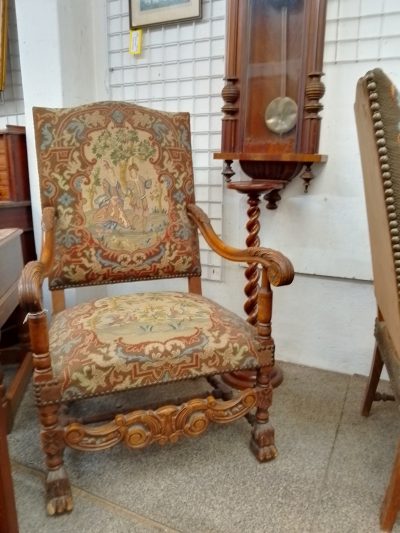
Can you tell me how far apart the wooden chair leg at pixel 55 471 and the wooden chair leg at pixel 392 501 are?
785 mm

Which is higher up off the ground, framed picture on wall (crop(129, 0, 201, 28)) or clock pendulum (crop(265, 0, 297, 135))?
framed picture on wall (crop(129, 0, 201, 28))

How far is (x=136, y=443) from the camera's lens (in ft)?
3.43

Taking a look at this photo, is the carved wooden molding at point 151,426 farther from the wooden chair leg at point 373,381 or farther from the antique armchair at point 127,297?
the wooden chair leg at point 373,381

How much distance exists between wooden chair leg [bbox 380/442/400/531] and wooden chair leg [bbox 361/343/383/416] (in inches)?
17.7

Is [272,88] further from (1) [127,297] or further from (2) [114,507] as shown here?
(2) [114,507]

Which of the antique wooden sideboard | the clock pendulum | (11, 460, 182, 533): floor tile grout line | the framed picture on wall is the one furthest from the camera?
the framed picture on wall

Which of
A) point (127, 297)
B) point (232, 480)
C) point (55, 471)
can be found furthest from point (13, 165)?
point (232, 480)

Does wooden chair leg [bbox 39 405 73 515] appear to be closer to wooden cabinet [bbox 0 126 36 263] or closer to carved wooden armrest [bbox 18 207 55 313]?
carved wooden armrest [bbox 18 207 55 313]

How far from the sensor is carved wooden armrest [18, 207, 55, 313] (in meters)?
0.87

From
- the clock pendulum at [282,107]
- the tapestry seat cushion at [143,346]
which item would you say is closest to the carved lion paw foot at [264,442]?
the tapestry seat cushion at [143,346]

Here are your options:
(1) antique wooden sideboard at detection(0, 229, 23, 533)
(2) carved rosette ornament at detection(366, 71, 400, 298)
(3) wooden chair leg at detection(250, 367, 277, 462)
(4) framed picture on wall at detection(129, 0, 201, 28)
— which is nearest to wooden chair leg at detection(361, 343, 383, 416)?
(3) wooden chair leg at detection(250, 367, 277, 462)

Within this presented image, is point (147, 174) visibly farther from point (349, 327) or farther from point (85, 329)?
point (349, 327)

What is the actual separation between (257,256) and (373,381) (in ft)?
2.13

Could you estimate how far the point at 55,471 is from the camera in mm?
1029
